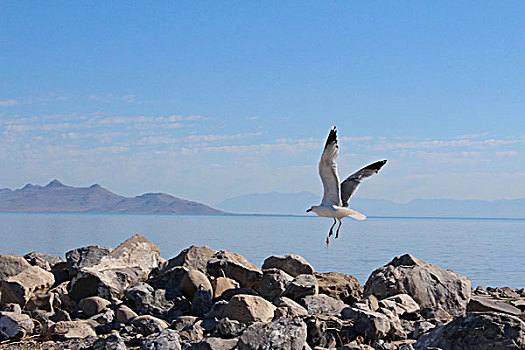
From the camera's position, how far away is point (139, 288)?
40.4ft

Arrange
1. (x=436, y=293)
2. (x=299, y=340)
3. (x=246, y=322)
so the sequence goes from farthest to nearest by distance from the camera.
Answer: (x=436, y=293)
(x=246, y=322)
(x=299, y=340)

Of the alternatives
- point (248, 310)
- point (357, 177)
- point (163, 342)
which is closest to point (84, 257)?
point (248, 310)

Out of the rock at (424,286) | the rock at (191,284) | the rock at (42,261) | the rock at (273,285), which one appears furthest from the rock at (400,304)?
the rock at (42,261)

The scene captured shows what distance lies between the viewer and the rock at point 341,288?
13.0 m

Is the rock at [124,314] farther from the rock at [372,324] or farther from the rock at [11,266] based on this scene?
the rock at [372,324]

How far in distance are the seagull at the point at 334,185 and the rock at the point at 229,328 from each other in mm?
4073

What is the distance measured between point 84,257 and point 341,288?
5795mm

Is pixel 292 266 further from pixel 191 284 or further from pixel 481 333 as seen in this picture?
pixel 481 333

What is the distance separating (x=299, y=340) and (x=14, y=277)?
7260 mm

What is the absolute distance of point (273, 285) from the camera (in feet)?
41.8

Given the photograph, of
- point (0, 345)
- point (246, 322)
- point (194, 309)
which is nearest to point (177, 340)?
point (246, 322)

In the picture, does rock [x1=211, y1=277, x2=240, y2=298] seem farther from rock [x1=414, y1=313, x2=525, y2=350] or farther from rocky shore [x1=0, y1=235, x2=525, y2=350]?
rock [x1=414, y1=313, x2=525, y2=350]

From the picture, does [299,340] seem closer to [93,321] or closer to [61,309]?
[93,321]

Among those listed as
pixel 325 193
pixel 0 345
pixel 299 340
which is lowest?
pixel 0 345
